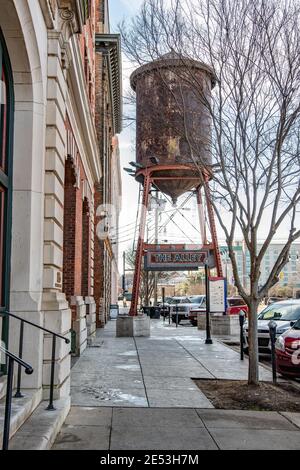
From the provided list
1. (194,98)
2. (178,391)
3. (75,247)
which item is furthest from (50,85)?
(75,247)

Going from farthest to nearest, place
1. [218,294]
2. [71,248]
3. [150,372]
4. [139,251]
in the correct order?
[139,251]
[218,294]
[71,248]
[150,372]

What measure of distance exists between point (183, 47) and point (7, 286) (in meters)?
6.15

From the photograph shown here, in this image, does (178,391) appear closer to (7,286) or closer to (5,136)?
(7,286)

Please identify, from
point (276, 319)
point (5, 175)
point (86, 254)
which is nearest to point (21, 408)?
point (5, 175)

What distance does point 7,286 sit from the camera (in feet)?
21.4

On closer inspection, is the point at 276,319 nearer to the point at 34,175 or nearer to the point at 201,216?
the point at 201,216

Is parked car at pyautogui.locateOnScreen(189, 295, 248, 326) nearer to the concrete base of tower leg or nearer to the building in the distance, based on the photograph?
the building in the distance

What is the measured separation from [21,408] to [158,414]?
2.29 m

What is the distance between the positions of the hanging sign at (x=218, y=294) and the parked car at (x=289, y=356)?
902 cm

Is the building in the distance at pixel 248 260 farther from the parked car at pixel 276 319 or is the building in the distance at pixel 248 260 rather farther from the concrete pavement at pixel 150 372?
the concrete pavement at pixel 150 372

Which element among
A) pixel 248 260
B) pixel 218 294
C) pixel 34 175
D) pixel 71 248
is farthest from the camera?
pixel 248 260

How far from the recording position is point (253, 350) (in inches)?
365

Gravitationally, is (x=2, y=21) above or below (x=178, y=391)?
above

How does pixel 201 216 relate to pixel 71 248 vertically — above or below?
above
